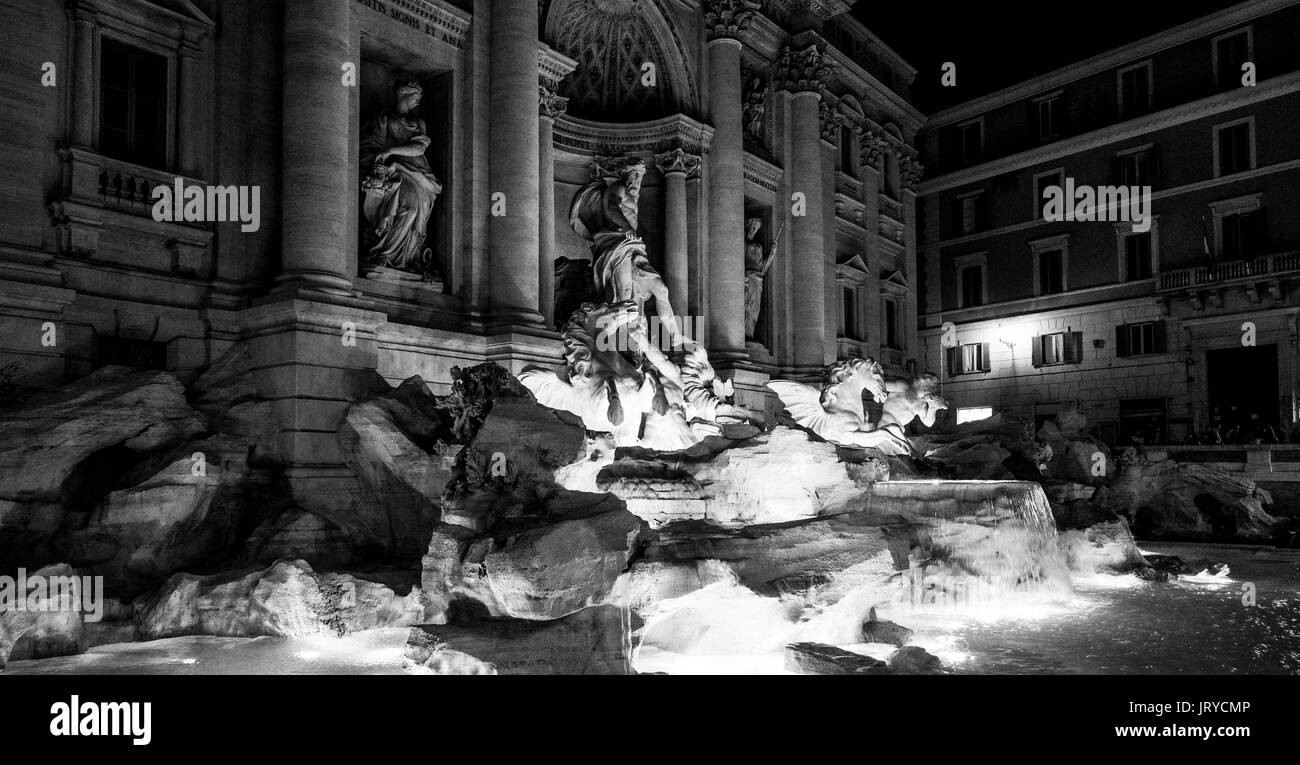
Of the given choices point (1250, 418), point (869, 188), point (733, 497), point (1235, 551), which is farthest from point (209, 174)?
point (1250, 418)

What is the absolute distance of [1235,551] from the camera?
51.2ft

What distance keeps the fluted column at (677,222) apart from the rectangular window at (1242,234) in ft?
62.9

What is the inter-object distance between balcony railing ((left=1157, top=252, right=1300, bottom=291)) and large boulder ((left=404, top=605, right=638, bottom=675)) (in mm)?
27934

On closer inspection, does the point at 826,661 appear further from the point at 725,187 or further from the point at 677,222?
the point at 725,187

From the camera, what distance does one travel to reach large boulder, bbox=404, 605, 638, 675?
630 centimetres

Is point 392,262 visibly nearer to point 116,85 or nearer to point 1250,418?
point 116,85

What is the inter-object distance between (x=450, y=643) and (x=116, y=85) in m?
9.23

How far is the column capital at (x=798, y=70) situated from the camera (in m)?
23.2

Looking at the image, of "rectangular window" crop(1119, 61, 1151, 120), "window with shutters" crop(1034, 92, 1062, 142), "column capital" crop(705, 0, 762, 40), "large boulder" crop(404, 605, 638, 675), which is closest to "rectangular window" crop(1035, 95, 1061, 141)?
"window with shutters" crop(1034, 92, 1062, 142)

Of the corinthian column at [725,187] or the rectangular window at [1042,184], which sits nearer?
the corinthian column at [725,187]

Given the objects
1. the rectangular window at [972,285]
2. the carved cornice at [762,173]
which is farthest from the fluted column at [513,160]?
the rectangular window at [972,285]

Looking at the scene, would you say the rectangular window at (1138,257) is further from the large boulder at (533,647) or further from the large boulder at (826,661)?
the large boulder at (533,647)

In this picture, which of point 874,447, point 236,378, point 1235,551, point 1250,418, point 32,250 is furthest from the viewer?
point 1250,418

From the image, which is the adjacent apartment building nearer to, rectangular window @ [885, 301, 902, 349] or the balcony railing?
the balcony railing
